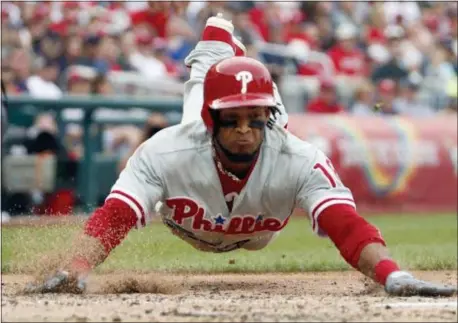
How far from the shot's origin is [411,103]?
1809cm

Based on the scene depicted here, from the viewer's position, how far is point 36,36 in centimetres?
1511

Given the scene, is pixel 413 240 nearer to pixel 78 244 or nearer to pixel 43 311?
pixel 78 244

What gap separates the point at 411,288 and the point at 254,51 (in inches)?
430

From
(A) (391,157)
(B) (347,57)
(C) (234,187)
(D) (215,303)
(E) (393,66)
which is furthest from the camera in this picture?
(E) (393,66)

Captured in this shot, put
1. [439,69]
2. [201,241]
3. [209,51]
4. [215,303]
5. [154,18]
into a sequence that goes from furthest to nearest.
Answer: [439,69] → [154,18] → [209,51] → [201,241] → [215,303]

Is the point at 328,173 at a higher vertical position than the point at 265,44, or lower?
lower

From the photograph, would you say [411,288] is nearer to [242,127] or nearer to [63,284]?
[242,127]

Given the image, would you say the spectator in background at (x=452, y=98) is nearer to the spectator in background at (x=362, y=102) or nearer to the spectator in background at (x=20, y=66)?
the spectator in background at (x=362, y=102)

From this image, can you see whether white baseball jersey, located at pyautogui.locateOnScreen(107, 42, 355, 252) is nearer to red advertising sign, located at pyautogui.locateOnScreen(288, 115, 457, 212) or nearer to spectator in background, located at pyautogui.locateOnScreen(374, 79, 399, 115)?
red advertising sign, located at pyautogui.locateOnScreen(288, 115, 457, 212)

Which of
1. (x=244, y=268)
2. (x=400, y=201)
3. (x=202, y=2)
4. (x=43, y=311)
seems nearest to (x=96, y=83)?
(x=202, y=2)

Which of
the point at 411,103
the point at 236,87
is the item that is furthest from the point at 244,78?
the point at 411,103

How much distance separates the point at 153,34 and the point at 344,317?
1217 centimetres

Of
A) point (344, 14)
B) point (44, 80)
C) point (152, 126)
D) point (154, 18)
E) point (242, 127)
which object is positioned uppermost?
point (344, 14)

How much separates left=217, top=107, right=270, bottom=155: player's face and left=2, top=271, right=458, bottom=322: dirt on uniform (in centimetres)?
80
